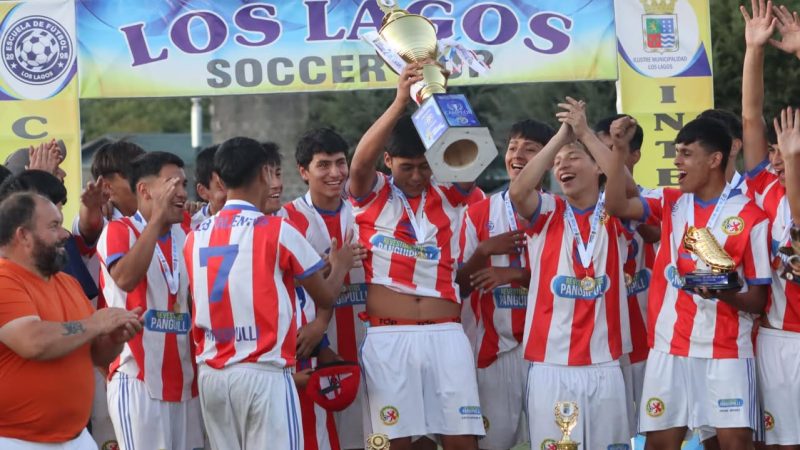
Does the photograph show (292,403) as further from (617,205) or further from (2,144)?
(2,144)

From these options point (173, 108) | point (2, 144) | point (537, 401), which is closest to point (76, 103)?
point (2, 144)

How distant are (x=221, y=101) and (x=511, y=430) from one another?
14294 millimetres

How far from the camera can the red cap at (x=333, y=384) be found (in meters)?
7.44

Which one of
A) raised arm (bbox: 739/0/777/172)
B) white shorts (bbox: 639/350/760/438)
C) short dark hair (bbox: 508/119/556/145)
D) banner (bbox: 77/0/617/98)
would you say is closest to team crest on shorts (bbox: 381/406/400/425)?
white shorts (bbox: 639/350/760/438)

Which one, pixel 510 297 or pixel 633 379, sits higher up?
pixel 510 297

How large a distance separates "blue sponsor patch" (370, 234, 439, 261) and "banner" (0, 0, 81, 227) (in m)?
3.08

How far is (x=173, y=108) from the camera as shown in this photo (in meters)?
48.7

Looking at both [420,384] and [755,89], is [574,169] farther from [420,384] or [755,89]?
[420,384]

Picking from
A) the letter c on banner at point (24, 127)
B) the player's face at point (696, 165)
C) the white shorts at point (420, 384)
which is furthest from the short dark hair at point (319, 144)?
the letter c on banner at point (24, 127)

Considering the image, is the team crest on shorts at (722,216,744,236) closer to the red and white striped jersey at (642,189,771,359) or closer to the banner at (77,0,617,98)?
the red and white striped jersey at (642,189,771,359)

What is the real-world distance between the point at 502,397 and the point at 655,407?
1146mm

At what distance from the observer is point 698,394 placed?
7586 mm

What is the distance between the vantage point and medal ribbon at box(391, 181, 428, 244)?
25.8ft

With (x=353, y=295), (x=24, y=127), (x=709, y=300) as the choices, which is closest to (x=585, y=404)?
(x=709, y=300)
